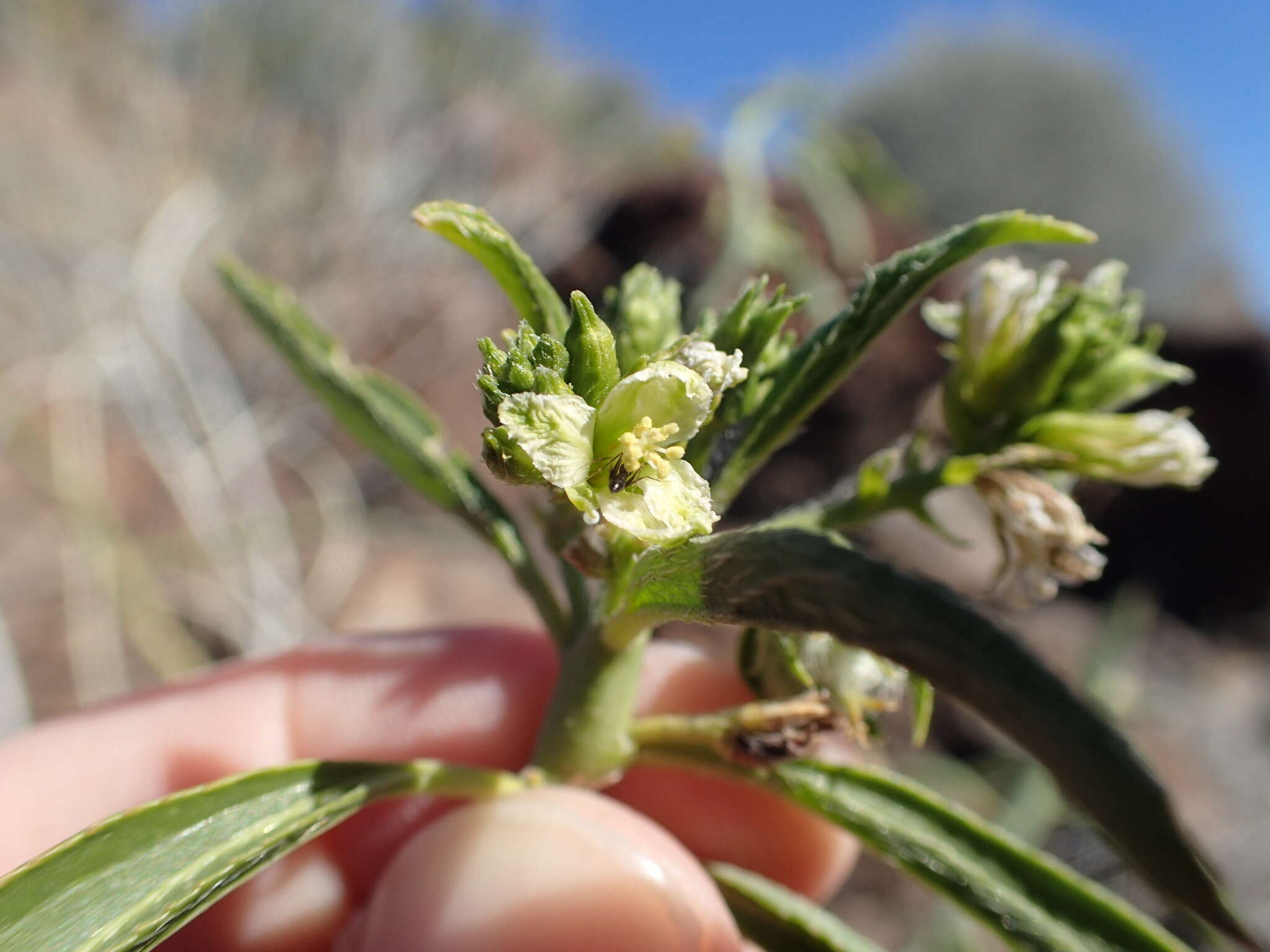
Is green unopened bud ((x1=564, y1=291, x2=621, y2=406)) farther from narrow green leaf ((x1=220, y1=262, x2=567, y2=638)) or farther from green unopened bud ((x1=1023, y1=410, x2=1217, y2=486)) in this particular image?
green unopened bud ((x1=1023, y1=410, x2=1217, y2=486))

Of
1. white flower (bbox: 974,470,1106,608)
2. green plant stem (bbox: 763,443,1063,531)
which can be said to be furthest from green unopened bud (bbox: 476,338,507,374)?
white flower (bbox: 974,470,1106,608)

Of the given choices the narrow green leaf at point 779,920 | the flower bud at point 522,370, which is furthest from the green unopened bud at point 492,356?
the narrow green leaf at point 779,920

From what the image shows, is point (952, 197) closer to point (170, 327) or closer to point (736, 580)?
point (170, 327)

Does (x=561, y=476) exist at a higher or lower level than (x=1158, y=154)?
lower

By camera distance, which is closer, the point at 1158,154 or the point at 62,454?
the point at 62,454

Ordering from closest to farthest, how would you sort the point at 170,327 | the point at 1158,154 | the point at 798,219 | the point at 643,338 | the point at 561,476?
the point at 561,476
the point at 643,338
the point at 170,327
the point at 798,219
the point at 1158,154

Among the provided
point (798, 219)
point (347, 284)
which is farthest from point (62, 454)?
point (798, 219)
